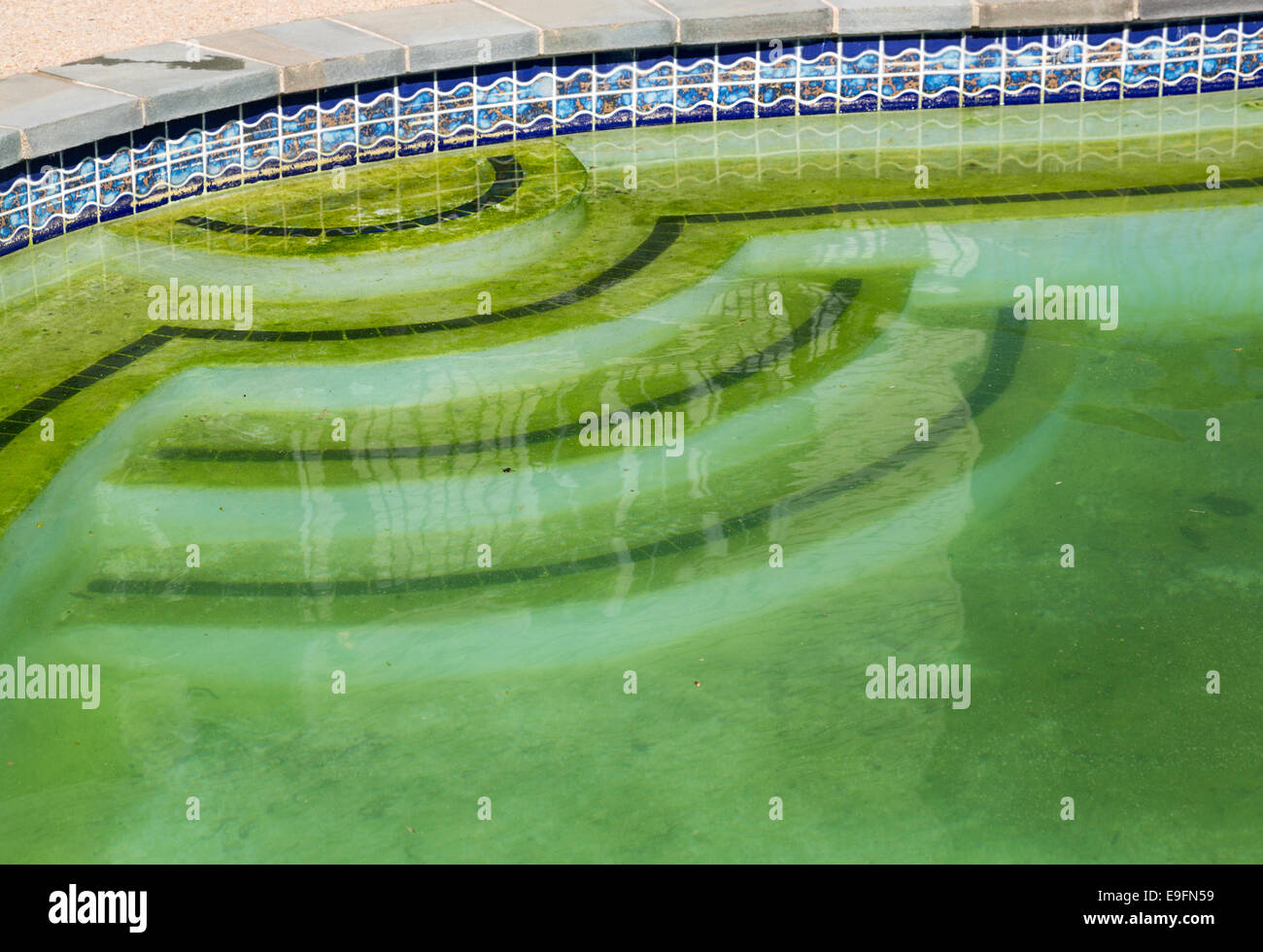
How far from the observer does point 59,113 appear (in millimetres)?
6609

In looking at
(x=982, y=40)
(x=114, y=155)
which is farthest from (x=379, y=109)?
(x=982, y=40)

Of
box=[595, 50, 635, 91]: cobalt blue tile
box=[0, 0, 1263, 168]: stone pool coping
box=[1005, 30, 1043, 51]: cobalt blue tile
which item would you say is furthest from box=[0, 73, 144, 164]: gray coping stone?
box=[1005, 30, 1043, 51]: cobalt blue tile

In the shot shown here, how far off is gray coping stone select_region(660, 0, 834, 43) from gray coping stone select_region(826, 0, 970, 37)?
95 millimetres

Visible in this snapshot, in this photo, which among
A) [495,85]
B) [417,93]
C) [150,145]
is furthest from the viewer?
[495,85]

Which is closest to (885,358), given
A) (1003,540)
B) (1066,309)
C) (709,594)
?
(1066,309)

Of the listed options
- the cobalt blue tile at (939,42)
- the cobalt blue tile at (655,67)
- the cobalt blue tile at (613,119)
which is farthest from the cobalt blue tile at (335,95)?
the cobalt blue tile at (939,42)

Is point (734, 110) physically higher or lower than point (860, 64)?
lower

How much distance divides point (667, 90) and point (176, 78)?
250 cm

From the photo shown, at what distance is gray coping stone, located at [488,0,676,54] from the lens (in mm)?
7812

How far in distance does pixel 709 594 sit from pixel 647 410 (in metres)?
1.14

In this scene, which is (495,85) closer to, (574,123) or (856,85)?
(574,123)

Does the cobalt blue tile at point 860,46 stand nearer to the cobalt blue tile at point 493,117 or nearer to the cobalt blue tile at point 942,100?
the cobalt blue tile at point 942,100

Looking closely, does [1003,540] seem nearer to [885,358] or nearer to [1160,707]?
[1160,707]
